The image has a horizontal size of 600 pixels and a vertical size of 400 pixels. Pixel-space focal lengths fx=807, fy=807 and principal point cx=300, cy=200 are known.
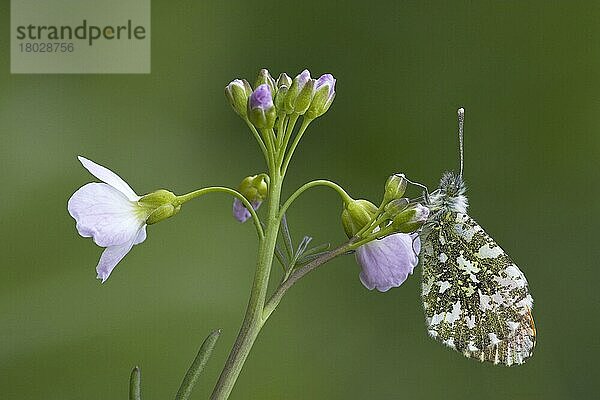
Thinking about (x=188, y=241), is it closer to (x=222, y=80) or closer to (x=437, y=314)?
(x=222, y=80)

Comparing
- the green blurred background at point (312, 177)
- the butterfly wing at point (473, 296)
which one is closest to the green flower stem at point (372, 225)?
the butterfly wing at point (473, 296)

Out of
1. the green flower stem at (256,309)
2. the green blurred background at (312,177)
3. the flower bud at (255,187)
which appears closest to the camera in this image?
the green flower stem at (256,309)

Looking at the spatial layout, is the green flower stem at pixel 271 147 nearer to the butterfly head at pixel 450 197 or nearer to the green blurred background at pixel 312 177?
the butterfly head at pixel 450 197

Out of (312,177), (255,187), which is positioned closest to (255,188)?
(255,187)

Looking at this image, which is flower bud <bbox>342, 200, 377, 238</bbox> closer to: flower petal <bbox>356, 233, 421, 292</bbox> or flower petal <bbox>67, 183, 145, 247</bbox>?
flower petal <bbox>356, 233, 421, 292</bbox>

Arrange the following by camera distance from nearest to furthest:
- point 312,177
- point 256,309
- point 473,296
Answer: point 256,309 < point 473,296 < point 312,177

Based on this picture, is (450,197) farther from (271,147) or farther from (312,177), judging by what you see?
(312,177)
